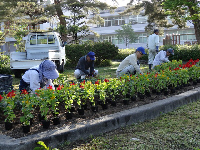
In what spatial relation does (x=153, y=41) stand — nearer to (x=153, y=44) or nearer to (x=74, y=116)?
(x=153, y=44)

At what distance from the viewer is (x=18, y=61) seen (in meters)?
10.7

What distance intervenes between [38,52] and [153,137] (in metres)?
9.27

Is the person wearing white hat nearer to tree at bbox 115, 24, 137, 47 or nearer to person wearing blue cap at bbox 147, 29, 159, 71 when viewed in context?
person wearing blue cap at bbox 147, 29, 159, 71

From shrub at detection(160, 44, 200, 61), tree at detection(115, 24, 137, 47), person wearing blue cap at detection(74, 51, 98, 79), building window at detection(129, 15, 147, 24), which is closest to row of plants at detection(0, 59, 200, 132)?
person wearing blue cap at detection(74, 51, 98, 79)

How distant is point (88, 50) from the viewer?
15.7 metres

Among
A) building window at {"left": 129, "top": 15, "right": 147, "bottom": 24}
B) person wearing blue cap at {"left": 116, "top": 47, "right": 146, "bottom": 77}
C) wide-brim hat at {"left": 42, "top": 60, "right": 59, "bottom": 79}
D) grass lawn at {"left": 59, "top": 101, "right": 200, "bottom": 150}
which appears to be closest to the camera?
grass lawn at {"left": 59, "top": 101, "right": 200, "bottom": 150}

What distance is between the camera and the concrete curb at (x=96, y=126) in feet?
10.6

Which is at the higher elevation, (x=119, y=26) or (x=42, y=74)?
(x=119, y=26)

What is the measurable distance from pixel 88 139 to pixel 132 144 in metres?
0.62

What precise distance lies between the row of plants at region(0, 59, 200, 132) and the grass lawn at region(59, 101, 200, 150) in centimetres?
66

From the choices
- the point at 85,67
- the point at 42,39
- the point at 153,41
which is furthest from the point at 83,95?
the point at 42,39

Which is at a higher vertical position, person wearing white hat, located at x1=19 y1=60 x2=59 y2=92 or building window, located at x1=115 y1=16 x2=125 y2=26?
building window, located at x1=115 y1=16 x2=125 y2=26

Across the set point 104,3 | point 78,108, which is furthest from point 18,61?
point 104,3

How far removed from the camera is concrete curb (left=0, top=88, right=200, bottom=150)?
10.6 ft
